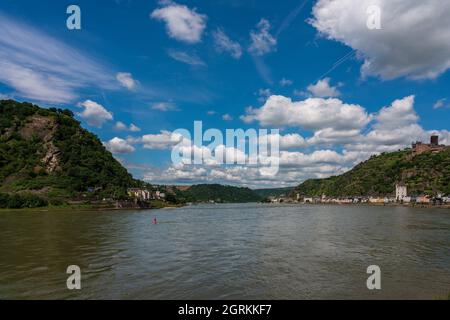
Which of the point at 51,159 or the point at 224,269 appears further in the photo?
the point at 51,159

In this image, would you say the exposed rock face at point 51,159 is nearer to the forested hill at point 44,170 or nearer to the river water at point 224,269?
the forested hill at point 44,170

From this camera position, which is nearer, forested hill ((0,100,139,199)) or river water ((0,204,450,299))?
river water ((0,204,450,299))

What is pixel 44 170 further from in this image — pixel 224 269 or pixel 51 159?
pixel 224 269

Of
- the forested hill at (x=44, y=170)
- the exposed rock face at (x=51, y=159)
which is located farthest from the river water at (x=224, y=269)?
the exposed rock face at (x=51, y=159)

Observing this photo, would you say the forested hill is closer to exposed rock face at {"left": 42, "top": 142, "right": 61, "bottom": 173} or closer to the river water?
exposed rock face at {"left": 42, "top": 142, "right": 61, "bottom": 173}

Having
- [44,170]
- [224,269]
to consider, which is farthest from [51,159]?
[224,269]

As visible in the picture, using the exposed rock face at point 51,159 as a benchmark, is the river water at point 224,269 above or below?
below

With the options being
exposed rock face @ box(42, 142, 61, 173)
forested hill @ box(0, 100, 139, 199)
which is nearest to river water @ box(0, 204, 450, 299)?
forested hill @ box(0, 100, 139, 199)

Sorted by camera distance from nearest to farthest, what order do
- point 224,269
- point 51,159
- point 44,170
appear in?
point 224,269, point 44,170, point 51,159

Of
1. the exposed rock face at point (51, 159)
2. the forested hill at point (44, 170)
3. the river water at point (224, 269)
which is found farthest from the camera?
the exposed rock face at point (51, 159)

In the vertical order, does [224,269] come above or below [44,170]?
below

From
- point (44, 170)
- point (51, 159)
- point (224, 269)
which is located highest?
point (51, 159)

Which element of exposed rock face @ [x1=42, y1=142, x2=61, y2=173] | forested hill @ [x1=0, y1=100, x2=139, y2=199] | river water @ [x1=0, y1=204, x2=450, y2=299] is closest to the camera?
river water @ [x1=0, y1=204, x2=450, y2=299]

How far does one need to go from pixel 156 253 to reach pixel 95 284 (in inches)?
500
